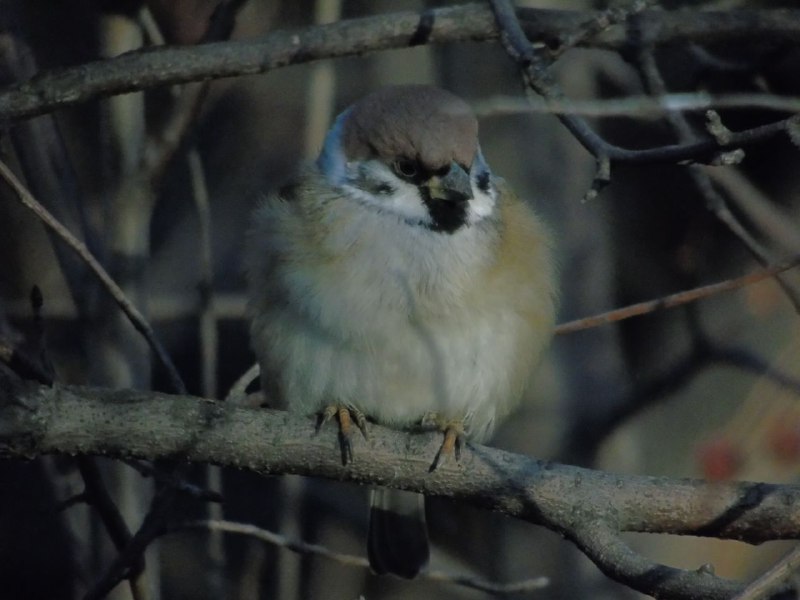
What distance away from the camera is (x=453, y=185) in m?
3.40

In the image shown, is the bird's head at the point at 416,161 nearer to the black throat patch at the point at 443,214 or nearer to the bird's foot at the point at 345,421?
the black throat patch at the point at 443,214

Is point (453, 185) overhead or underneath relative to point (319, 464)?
overhead

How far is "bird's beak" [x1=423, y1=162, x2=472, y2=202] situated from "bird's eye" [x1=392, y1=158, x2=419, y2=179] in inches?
2.6

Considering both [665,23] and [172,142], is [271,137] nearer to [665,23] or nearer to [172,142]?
[172,142]

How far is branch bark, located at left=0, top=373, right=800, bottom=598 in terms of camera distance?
2725 millimetres

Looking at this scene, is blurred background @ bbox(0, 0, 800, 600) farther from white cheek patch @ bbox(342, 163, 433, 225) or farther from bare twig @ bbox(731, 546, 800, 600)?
bare twig @ bbox(731, 546, 800, 600)

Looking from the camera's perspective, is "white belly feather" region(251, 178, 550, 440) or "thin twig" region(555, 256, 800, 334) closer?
"thin twig" region(555, 256, 800, 334)

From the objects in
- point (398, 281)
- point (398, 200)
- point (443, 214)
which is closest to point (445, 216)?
point (443, 214)

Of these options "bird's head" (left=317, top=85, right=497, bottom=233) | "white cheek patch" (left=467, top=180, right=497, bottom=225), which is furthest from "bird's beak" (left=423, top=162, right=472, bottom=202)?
"white cheek patch" (left=467, top=180, right=497, bottom=225)

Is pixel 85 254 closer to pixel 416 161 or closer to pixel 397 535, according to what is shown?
pixel 416 161

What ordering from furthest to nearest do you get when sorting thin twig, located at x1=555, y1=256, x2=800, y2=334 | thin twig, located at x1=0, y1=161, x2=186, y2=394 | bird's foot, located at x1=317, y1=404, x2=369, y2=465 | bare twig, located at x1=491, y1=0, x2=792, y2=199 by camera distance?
bird's foot, located at x1=317, y1=404, x2=369, y2=465, thin twig, located at x1=0, y1=161, x2=186, y2=394, thin twig, located at x1=555, y1=256, x2=800, y2=334, bare twig, located at x1=491, y1=0, x2=792, y2=199

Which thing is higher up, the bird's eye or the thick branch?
the thick branch

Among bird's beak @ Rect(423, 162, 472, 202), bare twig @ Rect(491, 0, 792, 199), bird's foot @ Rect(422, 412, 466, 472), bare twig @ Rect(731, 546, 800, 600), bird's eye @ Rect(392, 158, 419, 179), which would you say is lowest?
bare twig @ Rect(731, 546, 800, 600)

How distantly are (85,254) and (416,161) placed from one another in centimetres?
105
